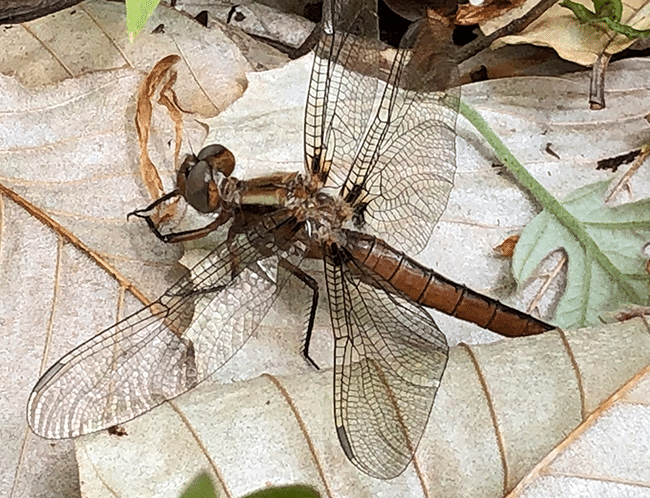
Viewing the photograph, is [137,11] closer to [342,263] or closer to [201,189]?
[201,189]

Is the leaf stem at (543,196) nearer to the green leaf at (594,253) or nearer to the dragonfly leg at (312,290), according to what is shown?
the green leaf at (594,253)

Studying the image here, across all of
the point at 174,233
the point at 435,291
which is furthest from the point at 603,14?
the point at 174,233

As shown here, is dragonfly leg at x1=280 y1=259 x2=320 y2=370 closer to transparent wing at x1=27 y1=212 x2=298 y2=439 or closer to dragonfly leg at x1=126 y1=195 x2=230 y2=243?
transparent wing at x1=27 y1=212 x2=298 y2=439

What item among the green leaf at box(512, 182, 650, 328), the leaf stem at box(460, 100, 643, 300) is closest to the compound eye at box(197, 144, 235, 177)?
the leaf stem at box(460, 100, 643, 300)

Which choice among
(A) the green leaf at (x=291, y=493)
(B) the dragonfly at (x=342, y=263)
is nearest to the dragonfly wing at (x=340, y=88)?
(B) the dragonfly at (x=342, y=263)

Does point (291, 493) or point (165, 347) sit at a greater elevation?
point (291, 493)

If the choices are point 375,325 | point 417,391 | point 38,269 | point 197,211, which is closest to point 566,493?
point 417,391
